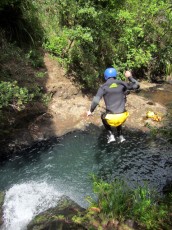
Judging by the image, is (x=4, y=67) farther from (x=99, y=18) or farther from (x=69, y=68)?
(x=99, y=18)

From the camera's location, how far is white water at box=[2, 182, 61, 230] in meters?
5.53

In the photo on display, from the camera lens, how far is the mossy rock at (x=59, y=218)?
4730 mm

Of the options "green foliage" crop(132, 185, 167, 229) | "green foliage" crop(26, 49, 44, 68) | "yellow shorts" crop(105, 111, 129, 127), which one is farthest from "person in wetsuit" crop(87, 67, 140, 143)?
"green foliage" crop(26, 49, 44, 68)

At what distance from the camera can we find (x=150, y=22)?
11672 mm

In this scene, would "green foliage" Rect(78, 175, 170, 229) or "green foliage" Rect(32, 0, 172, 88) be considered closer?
"green foliage" Rect(78, 175, 170, 229)

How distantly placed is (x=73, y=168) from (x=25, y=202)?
5.60ft

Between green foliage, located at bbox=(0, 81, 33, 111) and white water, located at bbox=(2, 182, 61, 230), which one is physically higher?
green foliage, located at bbox=(0, 81, 33, 111)

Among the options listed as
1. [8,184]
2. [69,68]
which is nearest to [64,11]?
[69,68]

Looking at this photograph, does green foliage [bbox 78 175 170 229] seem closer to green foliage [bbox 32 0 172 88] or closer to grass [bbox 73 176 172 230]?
grass [bbox 73 176 172 230]

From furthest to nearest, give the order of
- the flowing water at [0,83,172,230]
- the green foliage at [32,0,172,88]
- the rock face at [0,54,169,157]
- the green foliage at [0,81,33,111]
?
the green foliage at [32,0,172,88]
the rock face at [0,54,169,157]
the green foliage at [0,81,33,111]
the flowing water at [0,83,172,230]

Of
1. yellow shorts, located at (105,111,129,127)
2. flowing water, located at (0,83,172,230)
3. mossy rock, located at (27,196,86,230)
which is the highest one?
yellow shorts, located at (105,111,129,127)

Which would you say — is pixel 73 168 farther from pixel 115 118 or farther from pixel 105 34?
pixel 105 34

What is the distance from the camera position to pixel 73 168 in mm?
7402

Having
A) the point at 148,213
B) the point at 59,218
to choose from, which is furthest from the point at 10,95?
the point at 148,213
